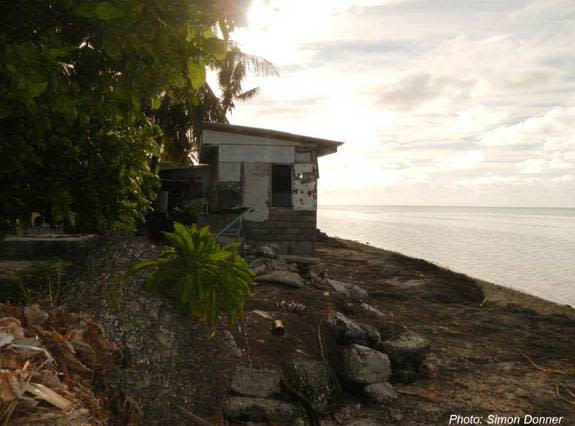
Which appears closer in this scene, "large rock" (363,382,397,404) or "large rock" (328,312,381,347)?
"large rock" (363,382,397,404)

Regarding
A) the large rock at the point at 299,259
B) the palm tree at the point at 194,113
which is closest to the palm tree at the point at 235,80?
the palm tree at the point at 194,113

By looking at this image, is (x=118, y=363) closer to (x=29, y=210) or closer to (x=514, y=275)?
(x=29, y=210)

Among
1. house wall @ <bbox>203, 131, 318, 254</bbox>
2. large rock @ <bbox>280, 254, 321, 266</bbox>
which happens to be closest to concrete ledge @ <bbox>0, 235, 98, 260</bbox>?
large rock @ <bbox>280, 254, 321, 266</bbox>

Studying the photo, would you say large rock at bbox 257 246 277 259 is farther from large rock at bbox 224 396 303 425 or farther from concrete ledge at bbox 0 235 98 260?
large rock at bbox 224 396 303 425

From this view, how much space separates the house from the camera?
16.0 meters

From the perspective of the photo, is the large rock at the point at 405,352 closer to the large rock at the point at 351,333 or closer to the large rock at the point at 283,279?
the large rock at the point at 351,333

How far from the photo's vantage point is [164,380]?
4977 mm

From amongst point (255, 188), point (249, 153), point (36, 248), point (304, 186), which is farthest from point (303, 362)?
point (249, 153)

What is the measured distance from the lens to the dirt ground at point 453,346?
245 inches

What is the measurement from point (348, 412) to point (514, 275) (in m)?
20.9

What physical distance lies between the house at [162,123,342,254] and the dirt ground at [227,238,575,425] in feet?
11.2

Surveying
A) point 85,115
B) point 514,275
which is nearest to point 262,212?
point 85,115

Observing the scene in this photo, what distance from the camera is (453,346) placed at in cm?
904

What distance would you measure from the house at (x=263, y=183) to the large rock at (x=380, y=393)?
989 centimetres
